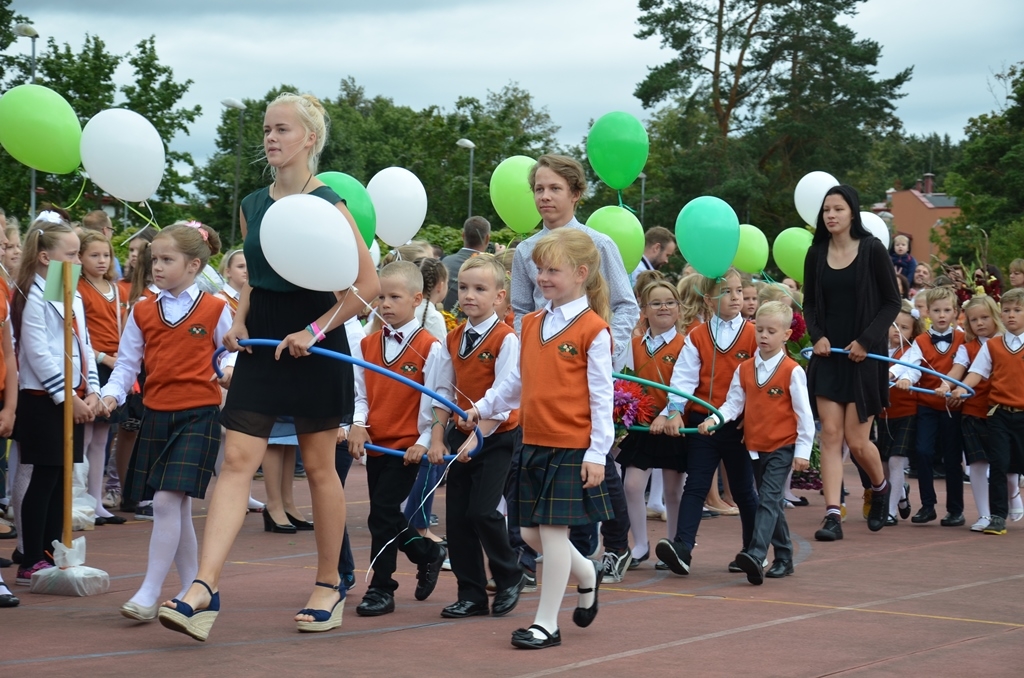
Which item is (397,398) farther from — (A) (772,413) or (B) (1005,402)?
(B) (1005,402)

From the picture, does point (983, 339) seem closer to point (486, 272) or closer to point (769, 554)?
point (769, 554)

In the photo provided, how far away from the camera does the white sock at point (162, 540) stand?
17.9 feet

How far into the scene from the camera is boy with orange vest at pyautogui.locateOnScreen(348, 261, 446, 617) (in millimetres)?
5924

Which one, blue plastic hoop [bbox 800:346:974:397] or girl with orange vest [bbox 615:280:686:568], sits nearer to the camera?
girl with orange vest [bbox 615:280:686:568]

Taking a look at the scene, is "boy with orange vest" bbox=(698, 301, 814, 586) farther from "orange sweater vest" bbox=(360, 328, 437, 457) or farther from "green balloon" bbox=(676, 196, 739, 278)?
"orange sweater vest" bbox=(360, 328, 437, 457)

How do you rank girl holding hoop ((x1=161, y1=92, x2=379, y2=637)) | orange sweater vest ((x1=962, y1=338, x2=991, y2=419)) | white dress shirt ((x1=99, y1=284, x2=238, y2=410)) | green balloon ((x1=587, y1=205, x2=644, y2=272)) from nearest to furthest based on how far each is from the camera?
girl holding hoop ((x1=161, y1=92, x2=379, y2=637)) → white dress shirt ((x1=99, y1=284, x2=238, y2=410)) → green balloon ((x1=587, y1=205, x2=644, y2=272)) → orange sweater vest ((x1=962, y1=338, x2=991, y2=419))

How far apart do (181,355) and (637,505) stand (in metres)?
2.96

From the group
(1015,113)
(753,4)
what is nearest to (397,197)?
(753,4)

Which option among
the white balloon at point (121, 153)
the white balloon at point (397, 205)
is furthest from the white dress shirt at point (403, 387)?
the white balloon at point (397, 205)

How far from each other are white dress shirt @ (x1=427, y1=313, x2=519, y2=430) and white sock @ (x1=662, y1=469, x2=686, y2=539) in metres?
2.04

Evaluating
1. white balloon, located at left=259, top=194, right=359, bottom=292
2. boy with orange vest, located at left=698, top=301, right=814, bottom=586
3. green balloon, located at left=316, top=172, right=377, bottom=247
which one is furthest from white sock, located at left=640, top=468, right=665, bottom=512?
white balloon, located at left=259, top=194, right=359, bottom=292

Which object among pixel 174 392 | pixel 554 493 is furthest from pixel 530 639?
pixel 174 392

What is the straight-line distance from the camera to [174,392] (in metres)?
5.79

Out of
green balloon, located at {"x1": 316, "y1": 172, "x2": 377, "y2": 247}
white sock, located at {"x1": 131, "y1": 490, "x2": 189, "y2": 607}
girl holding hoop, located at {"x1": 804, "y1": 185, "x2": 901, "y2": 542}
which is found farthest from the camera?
girl holding hoop, located at {"x1": 804, "y1": 185, "x2": 901, "y2": 542}
